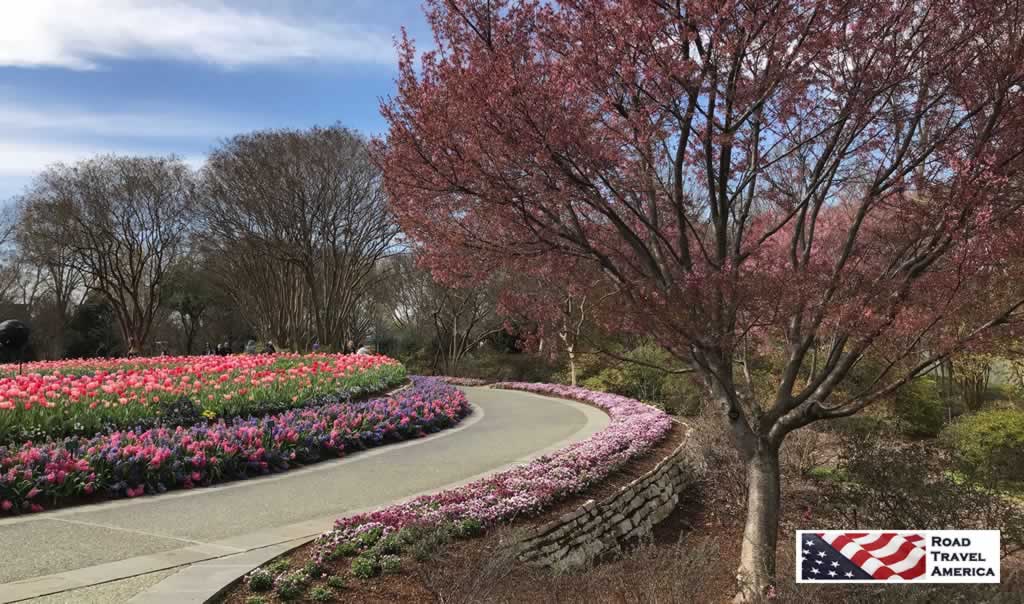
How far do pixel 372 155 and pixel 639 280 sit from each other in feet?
8.36

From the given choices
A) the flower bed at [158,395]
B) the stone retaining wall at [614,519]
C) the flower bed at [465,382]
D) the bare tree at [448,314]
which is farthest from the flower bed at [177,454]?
the bare tree at [448,314]

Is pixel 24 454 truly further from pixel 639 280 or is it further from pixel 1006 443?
pixel 1006 443

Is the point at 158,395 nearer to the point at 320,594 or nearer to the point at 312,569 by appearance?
the point at 312,569

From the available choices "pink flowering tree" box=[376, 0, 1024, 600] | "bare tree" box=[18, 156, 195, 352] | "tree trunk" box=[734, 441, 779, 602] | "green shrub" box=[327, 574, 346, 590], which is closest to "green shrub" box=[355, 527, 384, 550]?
"green shrub" box=[327, 574, 346, 590]

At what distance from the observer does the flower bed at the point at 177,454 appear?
6.47 meters

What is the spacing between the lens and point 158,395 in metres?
9.98

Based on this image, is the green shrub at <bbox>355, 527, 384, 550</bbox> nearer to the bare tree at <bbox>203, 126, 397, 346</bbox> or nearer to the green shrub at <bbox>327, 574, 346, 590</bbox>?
the green shrub at <bbox>327, 574, 346, 590</bbox>

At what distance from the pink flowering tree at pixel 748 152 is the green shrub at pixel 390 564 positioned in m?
2.29

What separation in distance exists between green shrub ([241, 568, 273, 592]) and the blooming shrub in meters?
0.45

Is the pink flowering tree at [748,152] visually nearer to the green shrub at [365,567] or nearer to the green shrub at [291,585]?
the green shrub at [365,567]

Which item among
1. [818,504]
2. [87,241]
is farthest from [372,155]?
[87,241]

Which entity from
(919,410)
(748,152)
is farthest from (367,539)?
(919,410)

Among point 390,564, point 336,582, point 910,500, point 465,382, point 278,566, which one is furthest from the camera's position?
point 465,382

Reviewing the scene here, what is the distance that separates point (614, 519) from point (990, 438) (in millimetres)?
7603
